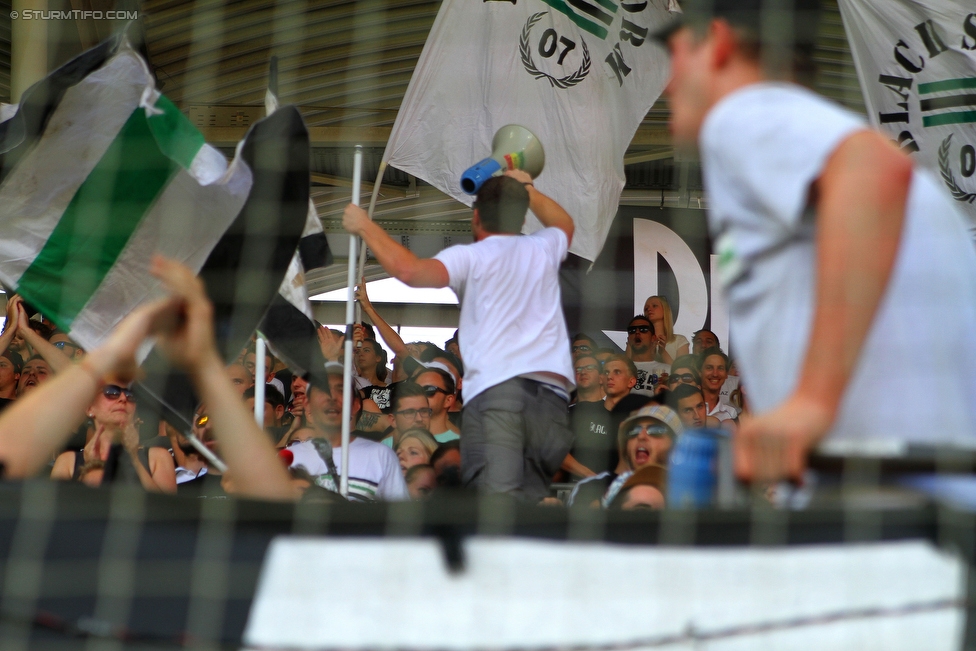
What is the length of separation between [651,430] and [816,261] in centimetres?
242

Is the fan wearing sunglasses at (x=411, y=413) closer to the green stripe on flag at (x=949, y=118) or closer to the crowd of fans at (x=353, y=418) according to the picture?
the crowd of fans at (x=353, y=418)

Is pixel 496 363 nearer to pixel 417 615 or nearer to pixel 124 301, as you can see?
pixel 124 301

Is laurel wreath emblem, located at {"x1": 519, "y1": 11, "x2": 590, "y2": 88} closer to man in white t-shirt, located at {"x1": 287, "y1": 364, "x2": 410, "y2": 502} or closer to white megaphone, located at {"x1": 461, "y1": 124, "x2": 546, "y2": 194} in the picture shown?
white megaphone, located at {"x1": 461, "y1": 124, "x2": 546, "y2": 194}

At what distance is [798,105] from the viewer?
1.23 meters

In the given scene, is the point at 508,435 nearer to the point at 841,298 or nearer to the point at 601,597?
the point at 601,597

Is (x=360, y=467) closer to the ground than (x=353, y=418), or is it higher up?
closer to the ground

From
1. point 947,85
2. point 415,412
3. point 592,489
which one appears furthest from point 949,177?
point 415,412

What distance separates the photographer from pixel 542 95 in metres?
5.04

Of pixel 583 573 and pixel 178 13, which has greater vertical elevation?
pixel 178 13

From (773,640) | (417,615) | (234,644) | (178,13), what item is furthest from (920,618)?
(178,13)

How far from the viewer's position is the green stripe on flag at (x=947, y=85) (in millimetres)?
4832

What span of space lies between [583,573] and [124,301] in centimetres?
249

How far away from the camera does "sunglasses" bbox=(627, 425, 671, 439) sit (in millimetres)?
3600

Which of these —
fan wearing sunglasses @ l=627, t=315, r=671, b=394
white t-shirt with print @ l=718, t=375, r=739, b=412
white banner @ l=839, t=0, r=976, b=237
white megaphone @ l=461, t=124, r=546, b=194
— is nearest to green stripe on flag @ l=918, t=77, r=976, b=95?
white banner @ l=839, t=0, r=976, b=237
